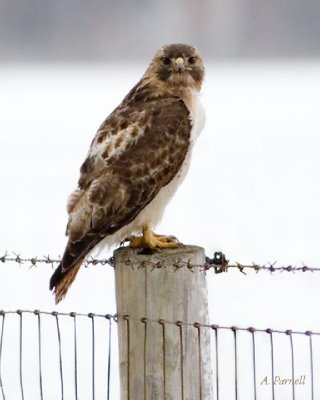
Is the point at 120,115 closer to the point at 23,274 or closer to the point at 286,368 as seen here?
the point at 286,368

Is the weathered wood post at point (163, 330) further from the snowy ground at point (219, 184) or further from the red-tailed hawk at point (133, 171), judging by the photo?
the snowy ground at point (219, 184)

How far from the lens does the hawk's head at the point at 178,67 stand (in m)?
7.25

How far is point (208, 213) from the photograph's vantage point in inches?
504

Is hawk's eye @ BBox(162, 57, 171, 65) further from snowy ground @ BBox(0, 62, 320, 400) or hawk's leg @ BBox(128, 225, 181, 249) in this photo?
snowy ground @ BBox(0, 62, 320, 400)

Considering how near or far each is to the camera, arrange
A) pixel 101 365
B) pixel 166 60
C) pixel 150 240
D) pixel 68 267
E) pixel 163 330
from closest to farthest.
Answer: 1. pixel 163 330
2. pixel 68 267
3. pixel 150 240
4. pixel 166 60
5. pixel 101 365

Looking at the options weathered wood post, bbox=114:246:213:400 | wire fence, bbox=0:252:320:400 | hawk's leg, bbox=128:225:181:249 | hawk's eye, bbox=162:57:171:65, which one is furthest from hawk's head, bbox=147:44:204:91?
weathered wood post, bbox=114:246:213:400

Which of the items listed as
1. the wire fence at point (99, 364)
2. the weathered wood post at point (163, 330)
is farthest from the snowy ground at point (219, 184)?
the weathered wood post at point (163, 330)

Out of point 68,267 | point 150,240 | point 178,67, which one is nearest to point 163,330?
point 68,267

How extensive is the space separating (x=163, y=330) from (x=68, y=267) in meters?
0.92

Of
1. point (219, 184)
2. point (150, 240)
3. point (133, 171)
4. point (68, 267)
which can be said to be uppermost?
point (219, 184)

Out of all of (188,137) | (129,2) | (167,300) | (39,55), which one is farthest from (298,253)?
(129,2)

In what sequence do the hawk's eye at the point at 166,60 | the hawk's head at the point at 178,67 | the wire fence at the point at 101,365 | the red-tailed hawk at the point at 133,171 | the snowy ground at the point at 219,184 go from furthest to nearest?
the snowy ground at the point at 219,184 < the wire fence at the point at 101,365 < the hawk's eye at the point at 166,60 < the hawk's head at the point at 178,67 < the red-tailed hawk at the point at 133,171

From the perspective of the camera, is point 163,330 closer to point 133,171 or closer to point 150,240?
point 150,240

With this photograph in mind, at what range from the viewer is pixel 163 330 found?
5250mm
